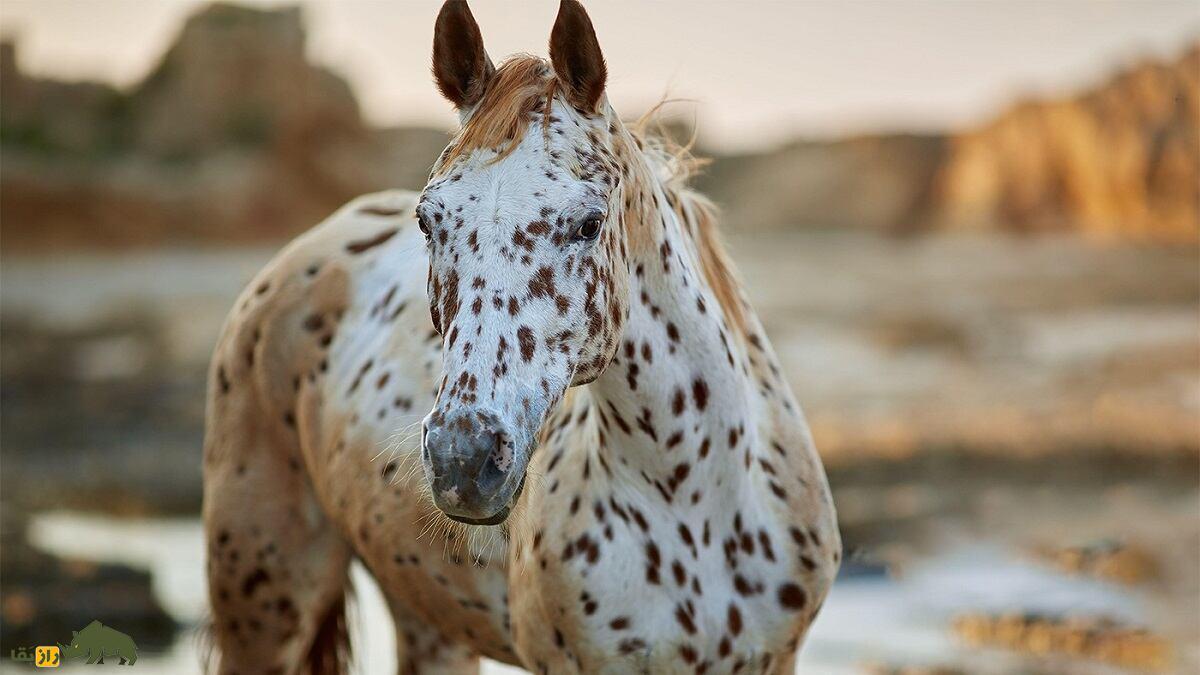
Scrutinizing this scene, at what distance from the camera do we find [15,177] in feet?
55.0

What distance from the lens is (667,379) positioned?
245 cm

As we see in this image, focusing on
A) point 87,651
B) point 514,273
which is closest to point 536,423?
point 514,273

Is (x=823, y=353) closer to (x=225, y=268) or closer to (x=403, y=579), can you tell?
(x=225, y=268)

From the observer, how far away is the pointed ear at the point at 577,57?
7.25 feet

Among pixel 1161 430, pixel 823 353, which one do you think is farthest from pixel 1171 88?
pixel 1161 430

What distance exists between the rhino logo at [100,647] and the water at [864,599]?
137mm

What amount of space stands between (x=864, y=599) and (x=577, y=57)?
467 cm

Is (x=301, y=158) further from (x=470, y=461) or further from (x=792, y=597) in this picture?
(x=470, y=461)

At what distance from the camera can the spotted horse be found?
209cm

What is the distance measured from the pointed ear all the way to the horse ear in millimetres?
171

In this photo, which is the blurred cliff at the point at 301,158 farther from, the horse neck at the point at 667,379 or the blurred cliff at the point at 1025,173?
the horse neck at the point at 667,379

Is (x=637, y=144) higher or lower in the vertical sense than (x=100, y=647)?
higher

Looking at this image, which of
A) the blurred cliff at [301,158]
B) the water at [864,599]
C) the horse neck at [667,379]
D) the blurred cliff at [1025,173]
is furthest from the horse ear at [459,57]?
the blurred cliff at [301,158]

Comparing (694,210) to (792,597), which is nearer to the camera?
(792,597)
